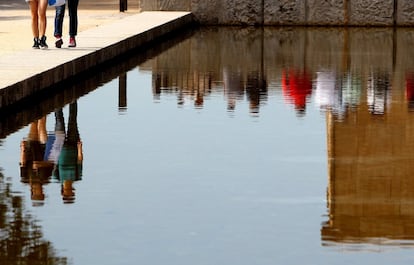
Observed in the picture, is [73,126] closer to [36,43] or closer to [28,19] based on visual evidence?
[36,43]

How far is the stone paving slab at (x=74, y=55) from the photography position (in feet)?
52.1

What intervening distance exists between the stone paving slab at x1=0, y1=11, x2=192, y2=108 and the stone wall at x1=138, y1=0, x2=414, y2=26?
2241 mm

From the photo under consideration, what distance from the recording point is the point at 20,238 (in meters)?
8.84

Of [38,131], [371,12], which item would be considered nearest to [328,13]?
[371,12]

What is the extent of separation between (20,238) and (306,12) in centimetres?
2235

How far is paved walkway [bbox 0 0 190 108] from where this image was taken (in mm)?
16266

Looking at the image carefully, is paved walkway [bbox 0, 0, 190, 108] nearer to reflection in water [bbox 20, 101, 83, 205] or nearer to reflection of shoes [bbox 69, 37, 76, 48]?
reflection of shoes [bbox 69, 37, 76, 48]

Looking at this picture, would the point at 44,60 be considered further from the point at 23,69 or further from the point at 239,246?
the point at 239,246

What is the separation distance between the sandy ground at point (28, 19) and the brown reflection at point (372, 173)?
6.52m

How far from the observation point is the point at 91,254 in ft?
27.3

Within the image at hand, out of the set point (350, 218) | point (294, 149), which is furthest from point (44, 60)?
point (350, 218)

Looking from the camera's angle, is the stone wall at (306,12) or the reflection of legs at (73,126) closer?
the reflection of legs at (73,126)

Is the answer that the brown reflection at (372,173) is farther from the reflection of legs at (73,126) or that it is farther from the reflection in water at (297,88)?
the reflection of legs at (73,126)

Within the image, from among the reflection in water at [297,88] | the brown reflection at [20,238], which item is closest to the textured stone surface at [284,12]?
the reflection in water at [297,88]
